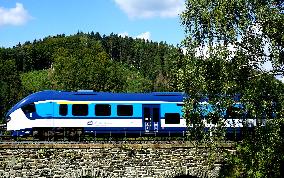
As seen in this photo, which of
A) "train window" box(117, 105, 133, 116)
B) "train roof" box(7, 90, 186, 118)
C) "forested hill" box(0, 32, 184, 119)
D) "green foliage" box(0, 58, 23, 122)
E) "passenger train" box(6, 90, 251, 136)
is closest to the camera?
"passenger train" box(6, 90, 251, 136)

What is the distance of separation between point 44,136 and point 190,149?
31.1 ft

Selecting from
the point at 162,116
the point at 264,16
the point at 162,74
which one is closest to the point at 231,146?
the point at 162,116

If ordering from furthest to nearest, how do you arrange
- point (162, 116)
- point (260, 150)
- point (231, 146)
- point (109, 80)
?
1. point (109, 80)
2. point (162, 116)
3. point (231, 146)
4. point (260, 150)

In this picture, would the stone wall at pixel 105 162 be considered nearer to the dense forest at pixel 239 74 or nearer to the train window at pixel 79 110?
the dense forest at pixel 239 74

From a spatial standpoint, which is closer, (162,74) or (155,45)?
(162,74)

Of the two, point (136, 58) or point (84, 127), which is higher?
point (136, 58)

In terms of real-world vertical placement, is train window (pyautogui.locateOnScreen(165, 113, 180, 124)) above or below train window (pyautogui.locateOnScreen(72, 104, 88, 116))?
below

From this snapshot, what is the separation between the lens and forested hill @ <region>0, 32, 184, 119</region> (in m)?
63.8

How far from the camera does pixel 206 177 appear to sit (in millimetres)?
23891

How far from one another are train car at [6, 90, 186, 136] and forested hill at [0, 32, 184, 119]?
239 centimetres

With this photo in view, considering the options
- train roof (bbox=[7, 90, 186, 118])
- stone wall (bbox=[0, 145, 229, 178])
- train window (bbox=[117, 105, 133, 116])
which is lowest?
stone wall (bbox=[0, 145, 229, 178])

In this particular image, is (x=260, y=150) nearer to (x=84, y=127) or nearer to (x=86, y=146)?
(x=86, y=146)

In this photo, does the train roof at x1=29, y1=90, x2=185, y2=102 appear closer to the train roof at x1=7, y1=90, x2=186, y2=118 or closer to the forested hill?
the train roof at x1=7, y1=90, x2=186, y2=118

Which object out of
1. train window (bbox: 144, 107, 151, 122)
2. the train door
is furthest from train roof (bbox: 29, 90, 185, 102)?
train window (bbox: 144, 107, 151, 122)
